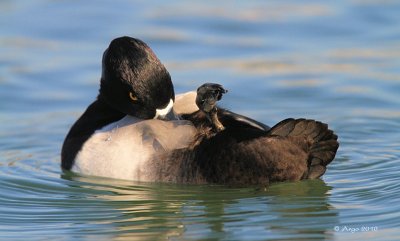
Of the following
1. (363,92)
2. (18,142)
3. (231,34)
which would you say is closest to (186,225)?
(18,142)

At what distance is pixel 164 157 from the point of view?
30.2ft

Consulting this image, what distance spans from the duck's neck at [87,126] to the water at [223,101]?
0.21 meters

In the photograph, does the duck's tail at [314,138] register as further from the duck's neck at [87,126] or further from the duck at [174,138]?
the duck's neck at [87,126]

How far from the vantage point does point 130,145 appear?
9375 mm

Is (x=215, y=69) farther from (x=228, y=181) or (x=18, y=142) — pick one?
(x=228, y=181)

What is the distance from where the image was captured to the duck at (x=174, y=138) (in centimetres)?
883

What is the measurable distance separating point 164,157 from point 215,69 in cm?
419

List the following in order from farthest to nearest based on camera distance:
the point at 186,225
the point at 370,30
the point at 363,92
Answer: the point at 370,30 < the point at 363,92 < the point at 186,225

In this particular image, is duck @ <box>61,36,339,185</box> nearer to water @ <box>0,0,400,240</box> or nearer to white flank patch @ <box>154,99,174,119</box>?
white flank patch @ <box>154,99,174,119</box>

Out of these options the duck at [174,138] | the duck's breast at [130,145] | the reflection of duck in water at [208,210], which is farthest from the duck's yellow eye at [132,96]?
the reflection of duck in water at [208,210]

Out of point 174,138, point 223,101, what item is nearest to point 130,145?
point 174,138

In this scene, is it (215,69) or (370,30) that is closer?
(215,69)

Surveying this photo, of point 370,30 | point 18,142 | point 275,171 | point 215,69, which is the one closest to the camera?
point 275,171

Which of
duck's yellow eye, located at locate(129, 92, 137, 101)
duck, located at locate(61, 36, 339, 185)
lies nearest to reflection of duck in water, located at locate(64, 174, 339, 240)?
duck, located at locate(61, 36, 339, 185)
